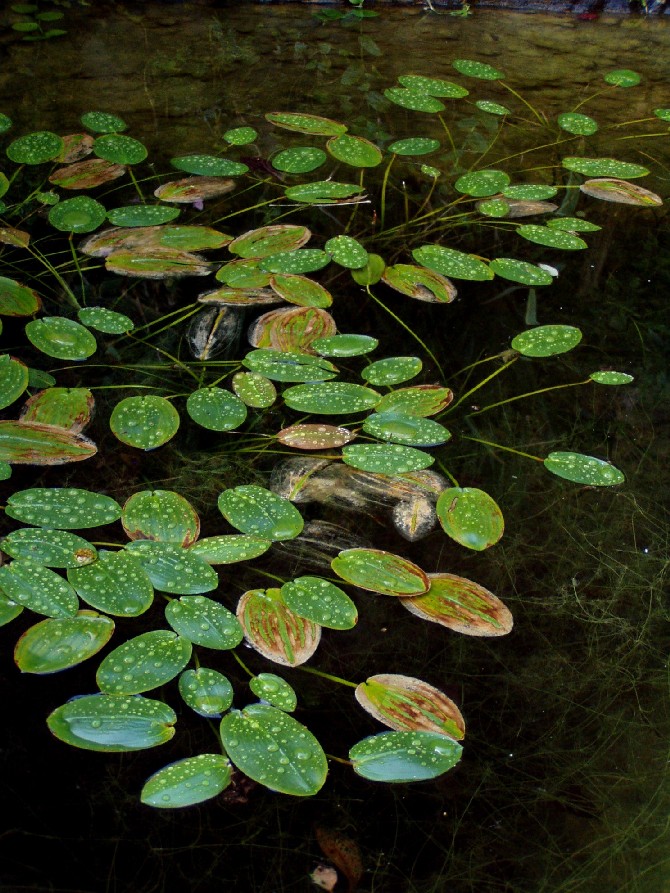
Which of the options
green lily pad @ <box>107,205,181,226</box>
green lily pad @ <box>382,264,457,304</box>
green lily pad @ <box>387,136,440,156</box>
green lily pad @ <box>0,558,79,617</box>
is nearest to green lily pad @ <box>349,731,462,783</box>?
green lily pad @ <box>0,558,79,617</box>

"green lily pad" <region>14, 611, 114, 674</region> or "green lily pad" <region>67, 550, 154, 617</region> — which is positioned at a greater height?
"green lily pad" <region>67, 550, 154, 617</region>

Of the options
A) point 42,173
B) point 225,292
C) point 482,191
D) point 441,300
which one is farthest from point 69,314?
point 482,191

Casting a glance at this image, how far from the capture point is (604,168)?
1962 mm

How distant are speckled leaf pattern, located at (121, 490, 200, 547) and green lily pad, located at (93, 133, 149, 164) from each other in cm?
103

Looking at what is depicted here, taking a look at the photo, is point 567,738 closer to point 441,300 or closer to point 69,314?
point 441,300

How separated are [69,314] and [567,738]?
1116 millimetres

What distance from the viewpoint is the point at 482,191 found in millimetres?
1865

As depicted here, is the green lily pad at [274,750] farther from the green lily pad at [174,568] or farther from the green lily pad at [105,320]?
the green lily pad at [105,320]

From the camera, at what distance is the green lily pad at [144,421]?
4.20 feet

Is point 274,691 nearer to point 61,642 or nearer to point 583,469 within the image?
point 61,642

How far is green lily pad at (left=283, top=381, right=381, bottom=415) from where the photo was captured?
4.34ft

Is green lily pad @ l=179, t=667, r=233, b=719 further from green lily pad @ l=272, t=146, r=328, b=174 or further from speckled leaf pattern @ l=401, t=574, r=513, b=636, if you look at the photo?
green lily pad @ l=272, t=146, r=328, b=174

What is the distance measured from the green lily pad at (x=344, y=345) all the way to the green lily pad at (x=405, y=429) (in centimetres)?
16

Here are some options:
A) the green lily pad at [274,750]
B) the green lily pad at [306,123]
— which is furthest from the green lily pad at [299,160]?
the green lily pad at [274,750]
